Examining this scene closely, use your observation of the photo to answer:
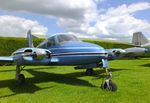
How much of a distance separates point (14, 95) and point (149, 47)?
77.1 feet

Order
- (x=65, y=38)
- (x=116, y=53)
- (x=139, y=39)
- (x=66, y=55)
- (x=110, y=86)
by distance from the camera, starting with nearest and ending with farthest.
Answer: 1. (x=110, y=86)
2. (x=66, y=55)
3. (x=65, y=38)
4. (x=116, y=53)
5. (x=139, y=39)

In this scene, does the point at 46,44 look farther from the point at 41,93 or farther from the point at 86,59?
the point at 41,93

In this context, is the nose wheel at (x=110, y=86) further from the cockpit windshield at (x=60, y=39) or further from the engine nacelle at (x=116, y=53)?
the engine nacelle at (x=116, y=53)

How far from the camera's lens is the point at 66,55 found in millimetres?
13789

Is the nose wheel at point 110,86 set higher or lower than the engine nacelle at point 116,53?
lower

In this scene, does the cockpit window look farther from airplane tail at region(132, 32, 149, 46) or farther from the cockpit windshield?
airplane tail at region(132, 32, 149, 46)

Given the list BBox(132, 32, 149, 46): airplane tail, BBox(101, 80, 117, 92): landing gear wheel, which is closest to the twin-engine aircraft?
BBox(101, 80, 117, 92): landing gear wheel

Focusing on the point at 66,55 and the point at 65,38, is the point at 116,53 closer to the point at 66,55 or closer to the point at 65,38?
the point at 65,38

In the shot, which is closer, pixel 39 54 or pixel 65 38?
pixel 39 54

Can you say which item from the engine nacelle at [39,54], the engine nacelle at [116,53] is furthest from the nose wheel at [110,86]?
the engine nacelle at [116,53]

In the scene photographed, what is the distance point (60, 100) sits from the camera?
10.1 metres

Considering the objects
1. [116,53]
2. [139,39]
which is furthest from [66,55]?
[139,39]

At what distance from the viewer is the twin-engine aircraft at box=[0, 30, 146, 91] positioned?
11.9m

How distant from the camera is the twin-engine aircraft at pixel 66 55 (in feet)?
39.0
